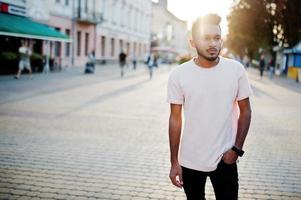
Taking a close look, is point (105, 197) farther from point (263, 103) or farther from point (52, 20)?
point (52, 20)

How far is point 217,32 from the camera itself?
286cm

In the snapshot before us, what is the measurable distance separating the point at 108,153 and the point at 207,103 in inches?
177

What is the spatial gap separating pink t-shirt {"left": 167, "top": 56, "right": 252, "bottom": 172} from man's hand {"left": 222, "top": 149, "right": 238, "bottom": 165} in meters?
0.03

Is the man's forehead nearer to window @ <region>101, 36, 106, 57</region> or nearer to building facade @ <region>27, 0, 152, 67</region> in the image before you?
building facade @ <region>27, 0, 152, 67</region>

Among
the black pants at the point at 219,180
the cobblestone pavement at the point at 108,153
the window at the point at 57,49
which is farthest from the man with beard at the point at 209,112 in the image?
the window at the point at 57,49

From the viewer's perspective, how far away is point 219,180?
2.96 meters

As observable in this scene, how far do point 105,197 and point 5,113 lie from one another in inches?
265

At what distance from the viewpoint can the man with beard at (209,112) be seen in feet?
9.35

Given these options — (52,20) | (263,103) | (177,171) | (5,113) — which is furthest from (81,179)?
(52,20)

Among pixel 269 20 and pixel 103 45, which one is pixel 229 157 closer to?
pixel 269 20

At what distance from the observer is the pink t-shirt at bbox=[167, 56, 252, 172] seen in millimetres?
2842

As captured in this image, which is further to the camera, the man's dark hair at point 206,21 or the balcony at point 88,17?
the balcony at point 88,17

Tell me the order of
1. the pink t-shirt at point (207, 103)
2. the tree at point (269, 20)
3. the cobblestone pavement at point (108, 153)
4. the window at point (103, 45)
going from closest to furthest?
the pink t-shirt at point (207, 103)
the cobblestone pavement at point (108, 153)
the tree at point (269, 20)
the window at point (103, 45)

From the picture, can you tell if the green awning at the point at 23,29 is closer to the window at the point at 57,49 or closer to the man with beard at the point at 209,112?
the window at the point at 57,49
